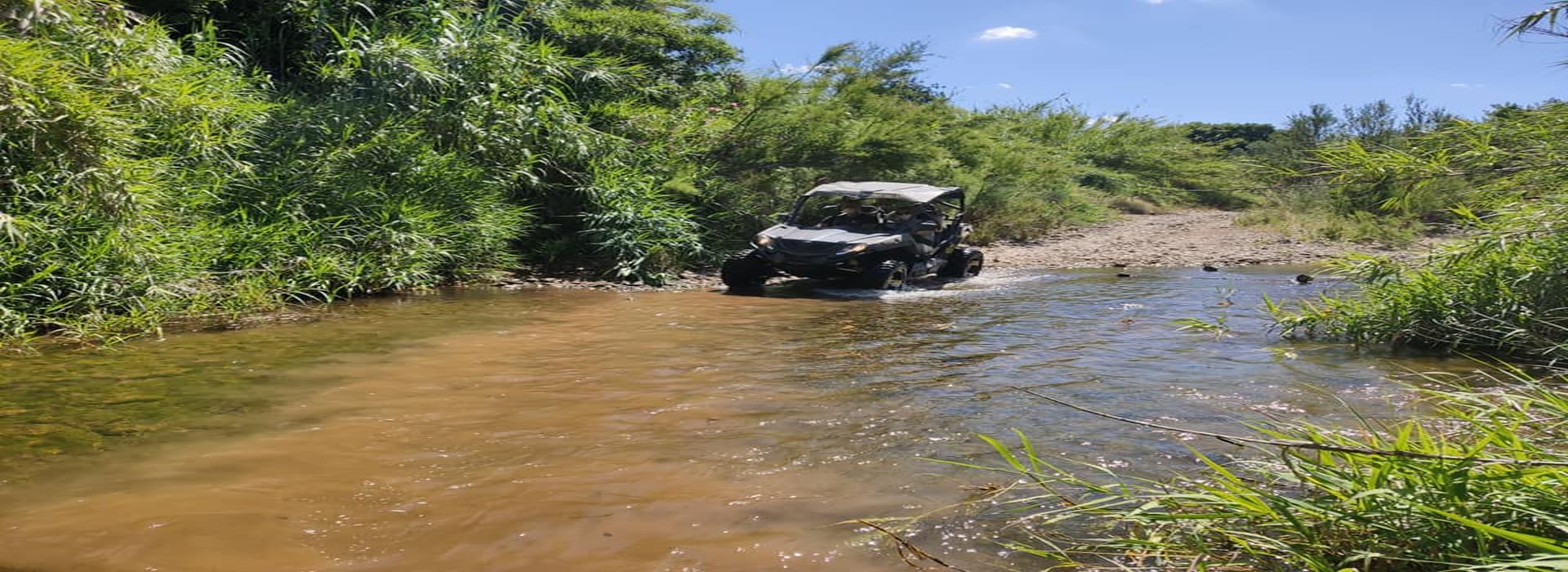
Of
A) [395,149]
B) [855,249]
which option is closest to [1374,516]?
[855,249]

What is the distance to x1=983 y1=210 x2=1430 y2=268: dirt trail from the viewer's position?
562 inches

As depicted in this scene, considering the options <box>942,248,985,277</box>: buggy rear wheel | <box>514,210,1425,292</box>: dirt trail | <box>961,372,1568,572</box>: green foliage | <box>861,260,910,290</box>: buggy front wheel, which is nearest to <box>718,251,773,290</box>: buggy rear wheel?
<box>514,210,1425,292</box>: dirt trail

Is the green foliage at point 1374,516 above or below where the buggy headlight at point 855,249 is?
below

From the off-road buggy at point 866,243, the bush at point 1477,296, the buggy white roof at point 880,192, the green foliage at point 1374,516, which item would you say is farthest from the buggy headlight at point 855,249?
the green foliage at point 1374,516

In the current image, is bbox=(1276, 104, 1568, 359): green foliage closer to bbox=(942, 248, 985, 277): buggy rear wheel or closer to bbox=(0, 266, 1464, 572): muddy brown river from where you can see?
bbox=(0, 266, 1464, 572): muddy brown river

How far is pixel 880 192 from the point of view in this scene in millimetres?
10883

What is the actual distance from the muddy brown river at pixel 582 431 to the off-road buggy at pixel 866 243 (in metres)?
2.23

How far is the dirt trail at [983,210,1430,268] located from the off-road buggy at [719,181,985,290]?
2.56 metres

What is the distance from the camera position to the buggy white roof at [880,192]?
10758mm

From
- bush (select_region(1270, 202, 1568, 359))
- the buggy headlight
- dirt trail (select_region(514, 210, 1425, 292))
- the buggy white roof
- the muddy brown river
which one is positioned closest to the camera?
the muddy brown river

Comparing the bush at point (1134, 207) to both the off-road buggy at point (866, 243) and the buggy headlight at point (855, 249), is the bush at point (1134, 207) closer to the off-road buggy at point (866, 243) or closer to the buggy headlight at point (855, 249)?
the off-road buggy at point (866, 243)

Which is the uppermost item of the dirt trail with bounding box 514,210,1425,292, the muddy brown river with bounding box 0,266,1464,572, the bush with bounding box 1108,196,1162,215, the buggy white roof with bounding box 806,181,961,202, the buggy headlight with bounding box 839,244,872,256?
the buggy white roof with bounding box 806,181,961,202

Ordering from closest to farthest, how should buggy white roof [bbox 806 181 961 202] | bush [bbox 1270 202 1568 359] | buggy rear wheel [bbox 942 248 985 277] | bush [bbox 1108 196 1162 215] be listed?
bush [bbox 1270 202 1568 359] < buggy white roof [bbox 806 181 961 202] < buggy rear wheel [bbox 942 248 985 277] < bush [bbox 1108 196 1162 215]

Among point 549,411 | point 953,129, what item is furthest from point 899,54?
point 549,411
